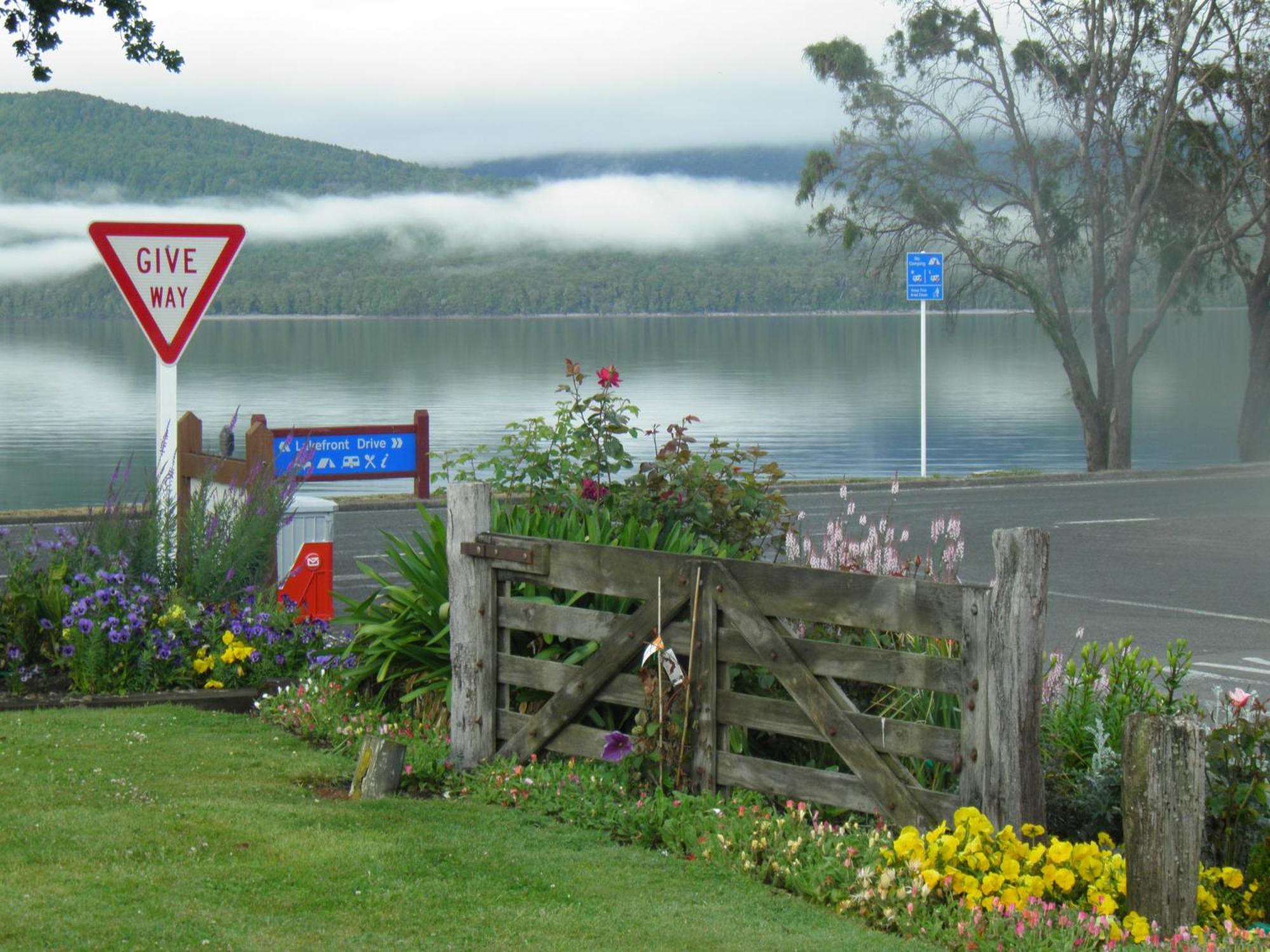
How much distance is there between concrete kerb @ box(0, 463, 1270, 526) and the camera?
2097cm

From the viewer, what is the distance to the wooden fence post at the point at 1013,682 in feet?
19.3

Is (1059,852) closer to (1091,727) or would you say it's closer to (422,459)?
(1091,727)

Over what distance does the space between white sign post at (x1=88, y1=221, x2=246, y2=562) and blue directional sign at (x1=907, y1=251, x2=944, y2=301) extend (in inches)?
923

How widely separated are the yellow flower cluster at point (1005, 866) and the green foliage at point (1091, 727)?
828 mm

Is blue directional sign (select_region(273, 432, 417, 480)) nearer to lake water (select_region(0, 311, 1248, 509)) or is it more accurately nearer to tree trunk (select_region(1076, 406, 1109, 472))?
lake water (select_region(0, 311, 1248, 509))

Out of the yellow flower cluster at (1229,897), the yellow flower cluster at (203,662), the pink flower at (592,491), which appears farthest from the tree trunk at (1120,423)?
the yellow flower cluster at (1229,897)

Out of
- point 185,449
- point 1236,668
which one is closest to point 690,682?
point 185,449

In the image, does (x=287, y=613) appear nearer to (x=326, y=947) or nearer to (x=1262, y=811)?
(x=326, y=947)

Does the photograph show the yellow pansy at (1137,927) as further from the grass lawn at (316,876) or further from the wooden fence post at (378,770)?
the wooden fence post at (378,770)

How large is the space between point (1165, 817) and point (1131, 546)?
46.5 feet

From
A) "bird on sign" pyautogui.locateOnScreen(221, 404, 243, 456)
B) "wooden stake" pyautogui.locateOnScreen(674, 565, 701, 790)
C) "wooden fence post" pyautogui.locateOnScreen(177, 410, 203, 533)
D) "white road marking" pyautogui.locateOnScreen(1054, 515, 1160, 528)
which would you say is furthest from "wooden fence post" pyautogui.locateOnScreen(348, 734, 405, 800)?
"white road marking" pyautogui.locateOnScreen(1054, 515, 1160, 528)

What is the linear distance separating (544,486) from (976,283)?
30.1 meters

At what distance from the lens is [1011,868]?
18.5 feet

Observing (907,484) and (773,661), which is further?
(907,484)
